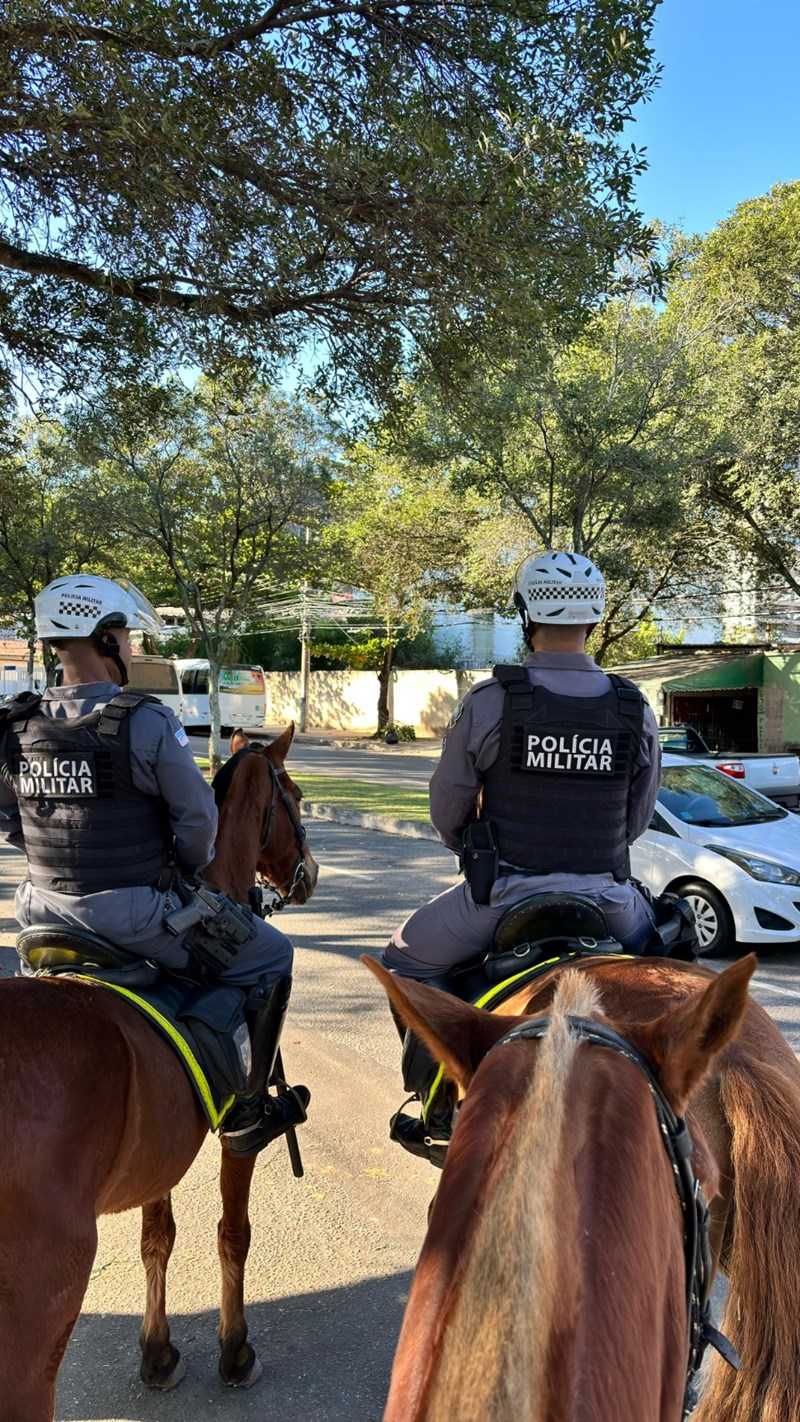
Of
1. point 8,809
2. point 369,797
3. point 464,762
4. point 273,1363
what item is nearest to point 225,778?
point 8,809

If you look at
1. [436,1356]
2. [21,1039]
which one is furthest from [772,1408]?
[21,1039]

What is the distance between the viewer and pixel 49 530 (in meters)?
22.0

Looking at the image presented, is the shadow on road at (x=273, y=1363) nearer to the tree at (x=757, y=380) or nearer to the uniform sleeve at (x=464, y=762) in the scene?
the uniform sleeve at (x=464, y=762)

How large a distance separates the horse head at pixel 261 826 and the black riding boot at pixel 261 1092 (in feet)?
2.34

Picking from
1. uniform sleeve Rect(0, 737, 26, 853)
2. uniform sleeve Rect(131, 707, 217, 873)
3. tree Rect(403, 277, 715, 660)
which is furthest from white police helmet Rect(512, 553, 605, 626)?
tree Rect(403, 277, 715, 660)

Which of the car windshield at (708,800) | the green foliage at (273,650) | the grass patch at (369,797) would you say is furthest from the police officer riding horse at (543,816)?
the green foliage at (273,650)

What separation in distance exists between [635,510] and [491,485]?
2857 millimetres

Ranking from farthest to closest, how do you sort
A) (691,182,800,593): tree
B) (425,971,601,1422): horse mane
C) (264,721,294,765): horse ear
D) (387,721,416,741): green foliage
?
1. (387,721,416,741): green foliage
2. (691,182,800,593): tree
3. (264,721,294,765): horse ear
4. (425,971,601,1422): horse mane

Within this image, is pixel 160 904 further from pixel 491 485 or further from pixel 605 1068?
pixel 491 485

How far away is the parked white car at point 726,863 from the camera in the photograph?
25.1 ft

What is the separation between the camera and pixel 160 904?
2875 millimetres

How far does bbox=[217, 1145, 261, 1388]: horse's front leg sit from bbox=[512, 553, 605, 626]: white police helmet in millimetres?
2095

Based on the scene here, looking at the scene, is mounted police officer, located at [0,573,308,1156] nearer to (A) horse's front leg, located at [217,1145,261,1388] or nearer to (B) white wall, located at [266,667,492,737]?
(A) horse's front leg, located at [217,1145,261,1388]

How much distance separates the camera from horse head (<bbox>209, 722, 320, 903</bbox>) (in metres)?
3.80
